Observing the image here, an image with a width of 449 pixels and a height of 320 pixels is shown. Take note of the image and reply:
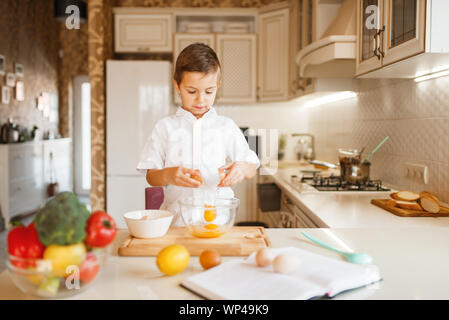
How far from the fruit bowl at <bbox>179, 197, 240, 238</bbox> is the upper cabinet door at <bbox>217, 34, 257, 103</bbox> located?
2.96 meters

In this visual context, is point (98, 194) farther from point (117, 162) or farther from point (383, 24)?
point (383, 24)

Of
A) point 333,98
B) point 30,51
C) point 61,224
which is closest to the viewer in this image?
point 61,224

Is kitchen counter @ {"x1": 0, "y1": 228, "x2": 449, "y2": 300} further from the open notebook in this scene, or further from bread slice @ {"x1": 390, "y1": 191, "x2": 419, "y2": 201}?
bread slice @ {"x1": 390, "y1": 191, "x2": 419, "y2": 201}

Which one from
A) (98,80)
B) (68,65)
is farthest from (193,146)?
(68,65)

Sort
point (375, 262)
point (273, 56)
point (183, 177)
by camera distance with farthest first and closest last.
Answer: point (273, 56), point (183, 177), point (375, 262)

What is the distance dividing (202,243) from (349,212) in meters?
0.81

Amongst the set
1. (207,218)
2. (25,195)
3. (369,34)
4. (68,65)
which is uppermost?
(68,65)

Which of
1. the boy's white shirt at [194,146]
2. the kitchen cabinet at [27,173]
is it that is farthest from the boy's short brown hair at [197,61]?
the kitchen cabinet at [27,173]

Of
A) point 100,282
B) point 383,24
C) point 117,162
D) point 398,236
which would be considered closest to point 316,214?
point 398,236

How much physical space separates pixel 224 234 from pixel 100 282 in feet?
1.23

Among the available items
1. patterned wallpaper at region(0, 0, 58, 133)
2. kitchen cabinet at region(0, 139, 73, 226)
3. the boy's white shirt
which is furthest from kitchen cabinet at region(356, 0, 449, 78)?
patterned wallpaper at region(0, 0, 58, 133)

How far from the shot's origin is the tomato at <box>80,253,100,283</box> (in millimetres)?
657

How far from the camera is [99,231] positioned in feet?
2.11

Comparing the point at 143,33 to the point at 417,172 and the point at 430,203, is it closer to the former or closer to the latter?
the point at 417,172
